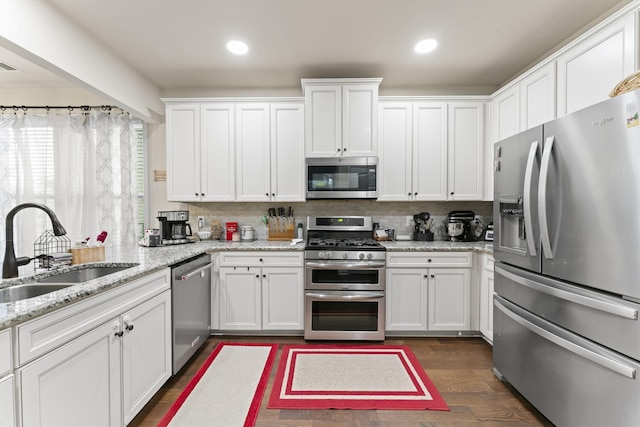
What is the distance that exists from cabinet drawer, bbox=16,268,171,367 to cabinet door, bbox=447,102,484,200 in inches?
121

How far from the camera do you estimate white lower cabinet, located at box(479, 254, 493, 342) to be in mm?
2664

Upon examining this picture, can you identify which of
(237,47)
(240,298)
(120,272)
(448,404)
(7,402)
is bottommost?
(448,404)

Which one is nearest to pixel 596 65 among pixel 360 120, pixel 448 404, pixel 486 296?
pixel 360 120

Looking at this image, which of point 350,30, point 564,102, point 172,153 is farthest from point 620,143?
point 172,153

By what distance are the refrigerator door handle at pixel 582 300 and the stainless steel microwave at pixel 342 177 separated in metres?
1.58

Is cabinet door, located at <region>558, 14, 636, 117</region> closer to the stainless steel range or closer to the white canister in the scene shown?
the stainless steel range

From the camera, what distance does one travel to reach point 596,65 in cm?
183

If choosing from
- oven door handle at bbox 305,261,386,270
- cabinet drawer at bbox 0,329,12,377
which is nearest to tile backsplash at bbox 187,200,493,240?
A: oven door handle at bbox 305,261,386,270

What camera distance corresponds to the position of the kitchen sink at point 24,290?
4.89ft

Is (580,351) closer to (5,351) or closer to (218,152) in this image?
(5,351)

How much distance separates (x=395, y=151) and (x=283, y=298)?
6.57ft

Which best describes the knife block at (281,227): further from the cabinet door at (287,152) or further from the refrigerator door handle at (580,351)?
the refrigerator door handle at (580,351)

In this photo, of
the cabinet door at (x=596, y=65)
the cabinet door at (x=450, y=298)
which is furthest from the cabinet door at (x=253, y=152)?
the cabinet door at (x=596, y=65)

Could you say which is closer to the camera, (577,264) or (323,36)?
(577,264)
